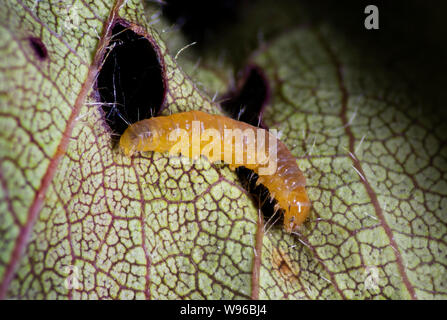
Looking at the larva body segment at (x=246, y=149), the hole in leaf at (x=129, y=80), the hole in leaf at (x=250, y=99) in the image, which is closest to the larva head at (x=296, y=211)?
the larva body segment at (x=246, y=149)

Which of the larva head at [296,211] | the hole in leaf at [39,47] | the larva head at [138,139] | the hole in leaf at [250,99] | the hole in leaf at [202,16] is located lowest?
the larva head at [296,211]

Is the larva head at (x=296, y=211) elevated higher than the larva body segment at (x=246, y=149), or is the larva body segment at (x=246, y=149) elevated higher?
the larva body segment at (x=246, y=149)

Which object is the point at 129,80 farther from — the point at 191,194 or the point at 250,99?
the point at 250,99

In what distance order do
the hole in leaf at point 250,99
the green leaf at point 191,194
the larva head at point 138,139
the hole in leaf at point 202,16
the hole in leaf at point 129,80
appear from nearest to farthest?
the green leaf at point 191,194 < the larva head at point 138,139 < the hole in leaf at point 129,80 < the hole in leaf at point 250,99 < the hole in leaf at point 202,16

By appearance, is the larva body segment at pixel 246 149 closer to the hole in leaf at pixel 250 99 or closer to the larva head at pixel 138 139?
the larva head at pixel 138 139

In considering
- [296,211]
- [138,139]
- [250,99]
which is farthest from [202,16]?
[296,211]

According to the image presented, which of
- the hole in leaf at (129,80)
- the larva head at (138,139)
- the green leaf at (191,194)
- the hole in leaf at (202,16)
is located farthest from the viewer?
the hole in leaf at (202,16)

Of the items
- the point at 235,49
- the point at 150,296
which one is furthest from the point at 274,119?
the point at 150,296
